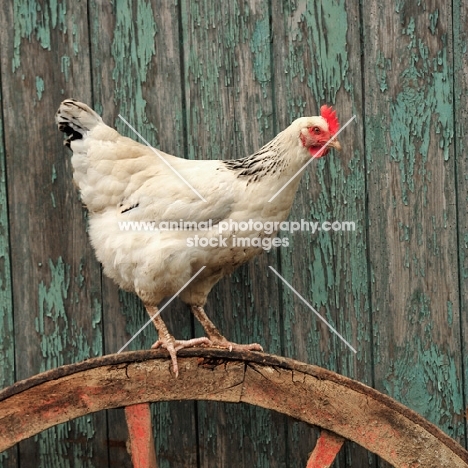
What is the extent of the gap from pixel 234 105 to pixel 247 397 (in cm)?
72

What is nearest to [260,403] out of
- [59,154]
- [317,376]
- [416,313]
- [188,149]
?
[317,376]

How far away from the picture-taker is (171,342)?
1.34 metres

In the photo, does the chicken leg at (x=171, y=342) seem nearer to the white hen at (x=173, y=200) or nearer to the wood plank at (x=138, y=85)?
the white hen at (x=173, y=200)

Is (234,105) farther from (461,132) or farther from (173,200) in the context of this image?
(461,132)

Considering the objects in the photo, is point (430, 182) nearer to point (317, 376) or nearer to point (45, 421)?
point (317, 376)

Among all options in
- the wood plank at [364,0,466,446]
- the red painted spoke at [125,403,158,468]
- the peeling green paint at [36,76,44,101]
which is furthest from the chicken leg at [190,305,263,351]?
the peeling green paint at [36,76,44,101]

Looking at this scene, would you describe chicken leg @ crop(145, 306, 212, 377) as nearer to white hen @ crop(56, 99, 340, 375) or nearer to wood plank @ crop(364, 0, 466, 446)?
white hen @ crop(56, 99, 340, 375)

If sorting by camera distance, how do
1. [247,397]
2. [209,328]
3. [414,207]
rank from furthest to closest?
[414,207], [209,328], [247,397]

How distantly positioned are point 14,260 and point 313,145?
0.81 m

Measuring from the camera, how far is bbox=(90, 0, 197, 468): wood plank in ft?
5.09

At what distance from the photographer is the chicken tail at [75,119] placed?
1402 millimetres

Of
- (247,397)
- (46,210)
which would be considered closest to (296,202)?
(247,397)

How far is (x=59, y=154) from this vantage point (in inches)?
61.8

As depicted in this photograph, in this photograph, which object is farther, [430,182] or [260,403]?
[430,182]
